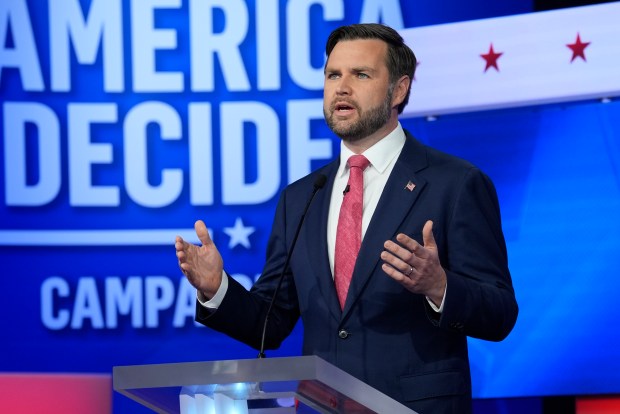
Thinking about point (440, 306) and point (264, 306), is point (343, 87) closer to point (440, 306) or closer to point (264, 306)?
point (264, 306)

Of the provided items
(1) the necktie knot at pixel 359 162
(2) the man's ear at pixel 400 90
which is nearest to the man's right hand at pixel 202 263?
(1) the necktie knot at pixel 359 162

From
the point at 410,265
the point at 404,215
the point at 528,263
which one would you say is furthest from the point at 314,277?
the point at 528,263

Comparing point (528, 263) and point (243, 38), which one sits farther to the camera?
point (243, 38)

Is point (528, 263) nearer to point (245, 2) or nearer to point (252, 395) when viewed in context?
point (245, 2)

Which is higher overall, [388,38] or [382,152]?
[388,38]

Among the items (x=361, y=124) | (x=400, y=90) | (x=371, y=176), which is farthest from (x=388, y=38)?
(x=371, y=176)

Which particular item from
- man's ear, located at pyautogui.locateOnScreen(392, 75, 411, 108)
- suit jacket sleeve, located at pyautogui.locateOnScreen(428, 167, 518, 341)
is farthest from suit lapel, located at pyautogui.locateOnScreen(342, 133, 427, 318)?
man's ear, located at pyautogui.locateOnScreen(392, 75, 411, 108)

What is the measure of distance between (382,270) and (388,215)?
0.15m

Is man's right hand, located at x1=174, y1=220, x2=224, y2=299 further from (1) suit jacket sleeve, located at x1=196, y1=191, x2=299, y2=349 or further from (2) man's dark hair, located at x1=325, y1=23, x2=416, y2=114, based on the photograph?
(2) man's dark hair, located at x1=325, y1=23, x2=416, y2=114

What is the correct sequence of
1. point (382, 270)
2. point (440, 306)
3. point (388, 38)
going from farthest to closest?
point (388, 38), point (382, 270), point (440, 306)

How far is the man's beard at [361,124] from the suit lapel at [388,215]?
0.11m

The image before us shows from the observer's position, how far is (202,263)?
2270 millimetres

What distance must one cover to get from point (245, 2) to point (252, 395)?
251 centimetres

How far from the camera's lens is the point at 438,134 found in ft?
12.3
